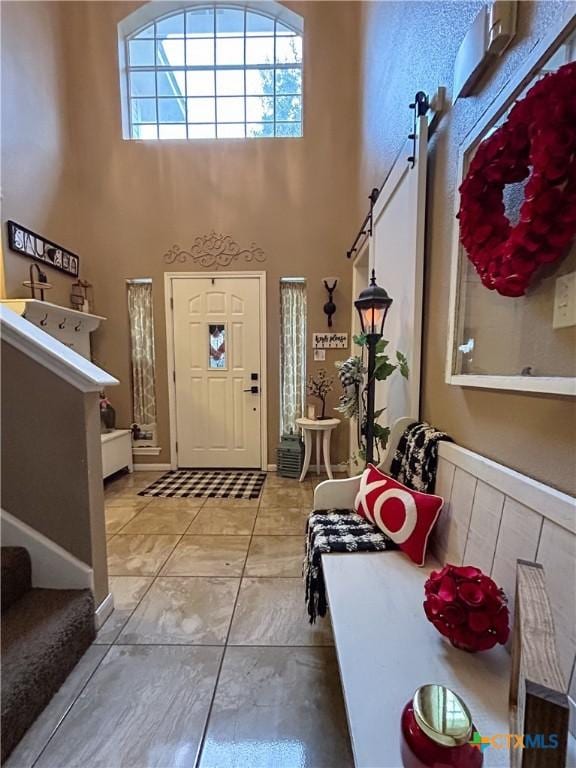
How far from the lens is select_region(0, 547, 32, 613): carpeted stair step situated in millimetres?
1462

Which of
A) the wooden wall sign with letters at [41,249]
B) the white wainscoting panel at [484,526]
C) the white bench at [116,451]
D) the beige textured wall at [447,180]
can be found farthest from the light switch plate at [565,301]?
the wooden wall sign with letters at [41,249]

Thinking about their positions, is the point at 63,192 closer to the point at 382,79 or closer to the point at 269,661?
the point at 382,79

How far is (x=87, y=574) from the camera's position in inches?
62.2

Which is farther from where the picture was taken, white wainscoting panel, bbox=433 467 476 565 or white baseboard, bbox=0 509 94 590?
white baseboard, bbox=0 509 94 590

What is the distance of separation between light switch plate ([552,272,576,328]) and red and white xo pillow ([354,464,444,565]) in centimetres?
77

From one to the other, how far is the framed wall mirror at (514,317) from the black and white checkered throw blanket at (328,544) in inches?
27.7

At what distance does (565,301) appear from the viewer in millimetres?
816

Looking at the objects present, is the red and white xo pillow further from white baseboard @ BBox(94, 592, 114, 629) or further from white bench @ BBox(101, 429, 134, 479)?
white bench @ BBox(101, 429, 134, 479)

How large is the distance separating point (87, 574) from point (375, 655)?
129 cm

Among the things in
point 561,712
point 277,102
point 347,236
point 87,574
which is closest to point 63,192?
point 277,102

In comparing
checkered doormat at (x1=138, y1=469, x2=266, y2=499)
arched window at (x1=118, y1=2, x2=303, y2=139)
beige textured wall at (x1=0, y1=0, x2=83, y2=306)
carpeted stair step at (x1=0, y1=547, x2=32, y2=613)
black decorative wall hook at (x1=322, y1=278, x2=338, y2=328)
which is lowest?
checkered doormat at (x1=138, y1=469, x2=266, y2=499)

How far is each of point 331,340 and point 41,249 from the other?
2.87 meters

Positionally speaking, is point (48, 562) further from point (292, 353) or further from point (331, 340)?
point (331, 340)

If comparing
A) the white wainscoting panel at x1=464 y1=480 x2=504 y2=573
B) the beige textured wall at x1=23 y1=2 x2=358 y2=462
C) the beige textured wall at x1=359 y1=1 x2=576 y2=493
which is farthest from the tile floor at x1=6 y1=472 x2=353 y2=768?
the beige textured wall at x1=23 y1=2 x2=358 y2=462
